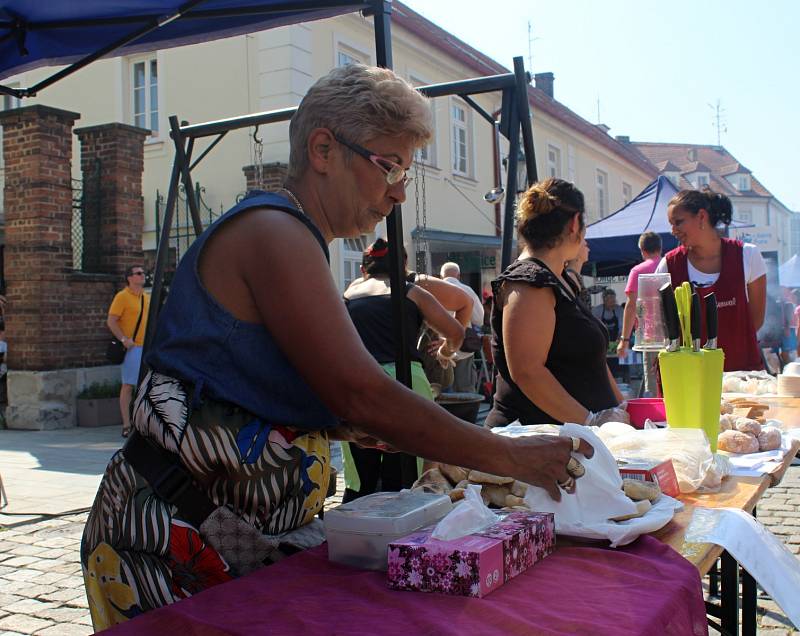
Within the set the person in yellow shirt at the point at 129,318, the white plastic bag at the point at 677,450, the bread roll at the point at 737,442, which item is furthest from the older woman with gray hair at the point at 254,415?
the person in yellow shirt at the point at 129,318

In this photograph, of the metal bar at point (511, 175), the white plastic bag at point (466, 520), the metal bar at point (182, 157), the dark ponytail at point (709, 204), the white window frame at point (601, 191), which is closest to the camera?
the white plastic bag at point (466, 520)

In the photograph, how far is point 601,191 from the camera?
27719mm

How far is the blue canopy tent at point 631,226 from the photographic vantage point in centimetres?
1090

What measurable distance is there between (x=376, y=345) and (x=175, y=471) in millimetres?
2911

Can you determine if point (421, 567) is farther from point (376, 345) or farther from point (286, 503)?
point (376, 345)

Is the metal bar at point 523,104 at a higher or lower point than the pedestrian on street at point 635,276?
higher

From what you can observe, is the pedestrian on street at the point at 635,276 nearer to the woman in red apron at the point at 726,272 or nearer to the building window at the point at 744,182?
the woman in red apron at the point at 726,272

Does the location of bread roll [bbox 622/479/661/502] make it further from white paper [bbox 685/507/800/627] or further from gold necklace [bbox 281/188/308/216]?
gold necklace [bbox 281/188/308/216]

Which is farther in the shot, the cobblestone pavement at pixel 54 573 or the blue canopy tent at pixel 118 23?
the blue canopy tent at pixel 118 23

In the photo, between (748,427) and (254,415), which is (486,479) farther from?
(748,427)

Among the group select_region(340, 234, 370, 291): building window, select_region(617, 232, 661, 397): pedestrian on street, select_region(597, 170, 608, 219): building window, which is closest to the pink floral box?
select_region(617, 232, 661, 397): pedestrian on street

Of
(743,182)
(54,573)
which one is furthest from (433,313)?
(743,182)

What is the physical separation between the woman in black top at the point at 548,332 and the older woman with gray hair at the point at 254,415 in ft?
3.80

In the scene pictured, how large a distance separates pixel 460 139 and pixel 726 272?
46.1ft
